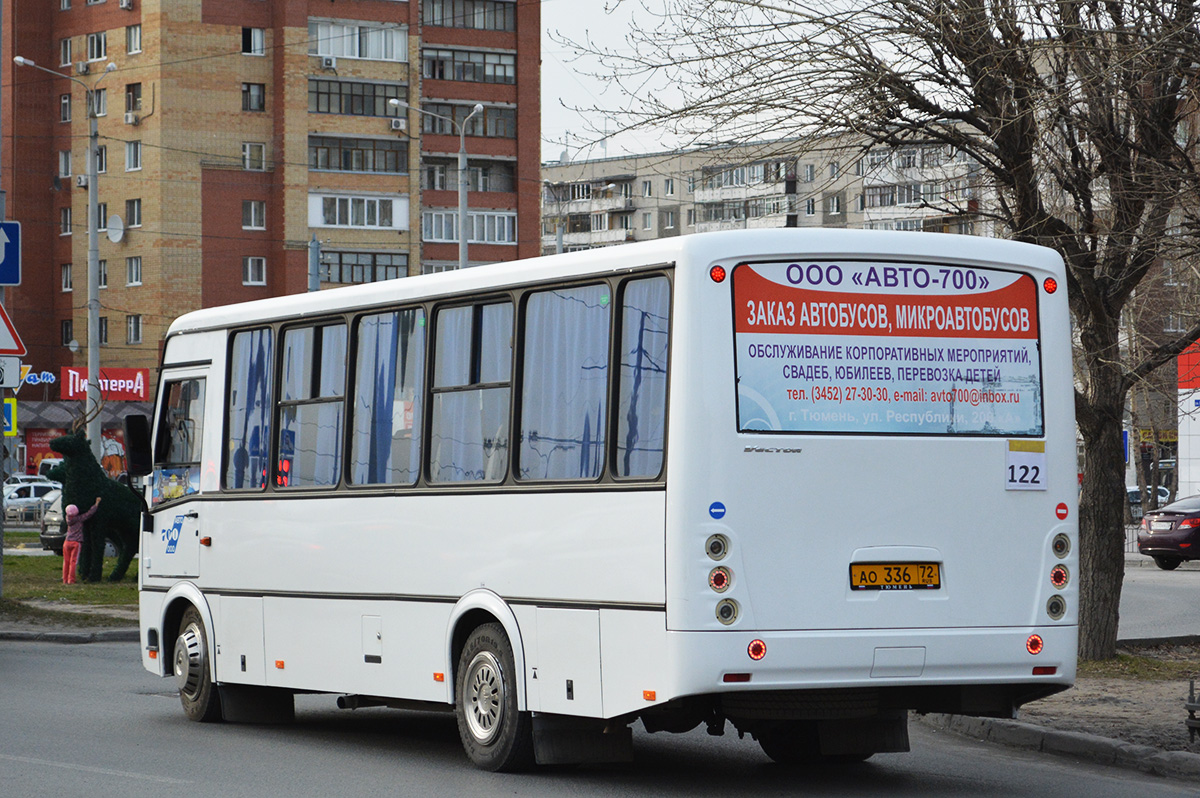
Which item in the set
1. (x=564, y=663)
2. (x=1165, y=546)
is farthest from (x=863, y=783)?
→ (x=1165, y=546)

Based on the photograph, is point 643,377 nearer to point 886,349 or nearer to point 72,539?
point 886,349

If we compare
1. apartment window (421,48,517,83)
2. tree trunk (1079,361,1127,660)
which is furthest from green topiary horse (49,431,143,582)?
apartment window (421,48,517,83)

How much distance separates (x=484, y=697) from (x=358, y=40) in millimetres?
71087

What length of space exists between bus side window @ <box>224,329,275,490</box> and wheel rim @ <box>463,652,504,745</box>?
9.26ft

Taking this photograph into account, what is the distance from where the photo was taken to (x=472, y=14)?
270 feet

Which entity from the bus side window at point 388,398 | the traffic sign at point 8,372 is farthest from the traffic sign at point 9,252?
the bus side window at point 388,398

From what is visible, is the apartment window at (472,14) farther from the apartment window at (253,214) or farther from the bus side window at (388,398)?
the bus side window at (388,398)

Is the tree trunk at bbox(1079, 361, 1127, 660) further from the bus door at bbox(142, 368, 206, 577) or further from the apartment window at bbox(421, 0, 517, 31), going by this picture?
the apartment window at bbox(421, 0, 517, 31)

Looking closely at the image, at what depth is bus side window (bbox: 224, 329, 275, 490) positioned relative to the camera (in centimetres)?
1257

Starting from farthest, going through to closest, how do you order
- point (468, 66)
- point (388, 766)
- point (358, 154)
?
point (468, 66) < point (358, 154) < point (388, 766)

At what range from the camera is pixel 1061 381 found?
9.96 metres

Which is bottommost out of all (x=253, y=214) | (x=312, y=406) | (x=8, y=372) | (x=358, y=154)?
(x=312, y=406)

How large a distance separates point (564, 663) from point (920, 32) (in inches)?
272

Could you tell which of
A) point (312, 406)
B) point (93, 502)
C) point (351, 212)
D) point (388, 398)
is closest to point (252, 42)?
point (351, 212)
